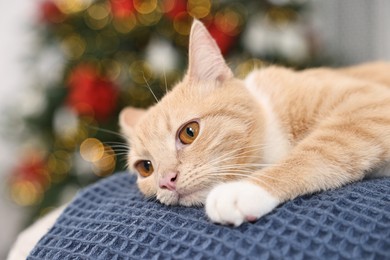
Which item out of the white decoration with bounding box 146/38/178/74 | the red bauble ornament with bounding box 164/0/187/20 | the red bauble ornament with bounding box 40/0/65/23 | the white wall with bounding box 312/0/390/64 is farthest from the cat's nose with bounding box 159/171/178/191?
the white wall with bounding box 312/0/390/64

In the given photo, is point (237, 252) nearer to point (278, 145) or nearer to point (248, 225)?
point (248, 225)

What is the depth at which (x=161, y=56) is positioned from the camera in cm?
212

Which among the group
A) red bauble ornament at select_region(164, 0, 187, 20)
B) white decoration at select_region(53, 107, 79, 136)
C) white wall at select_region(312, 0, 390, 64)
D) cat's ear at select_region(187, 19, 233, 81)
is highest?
red bauble ornament at select_region(164, 0, 187, 20)

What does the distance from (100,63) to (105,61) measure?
2 centimetres

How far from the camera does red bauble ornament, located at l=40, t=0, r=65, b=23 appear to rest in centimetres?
213

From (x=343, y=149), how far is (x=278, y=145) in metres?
0.21

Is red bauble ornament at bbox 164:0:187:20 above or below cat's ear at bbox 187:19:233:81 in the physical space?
above

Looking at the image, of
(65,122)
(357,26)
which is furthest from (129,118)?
(357,26)

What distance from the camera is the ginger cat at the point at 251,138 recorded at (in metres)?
0.89

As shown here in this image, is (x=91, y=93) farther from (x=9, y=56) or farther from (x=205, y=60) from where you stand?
(x=9, y=56)

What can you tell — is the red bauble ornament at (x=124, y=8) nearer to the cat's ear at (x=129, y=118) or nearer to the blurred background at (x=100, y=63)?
the blurred background at (x=100, y=63)

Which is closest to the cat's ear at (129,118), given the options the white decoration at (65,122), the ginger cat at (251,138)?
the ginger cat at (251,138)

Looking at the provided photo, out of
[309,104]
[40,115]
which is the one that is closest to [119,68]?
[40,115]

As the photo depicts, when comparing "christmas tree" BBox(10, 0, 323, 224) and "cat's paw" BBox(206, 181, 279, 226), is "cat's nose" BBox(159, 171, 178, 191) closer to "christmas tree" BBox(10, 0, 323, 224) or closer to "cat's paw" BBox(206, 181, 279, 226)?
"cat's paw" BBox(206, 181, 279, 226)
